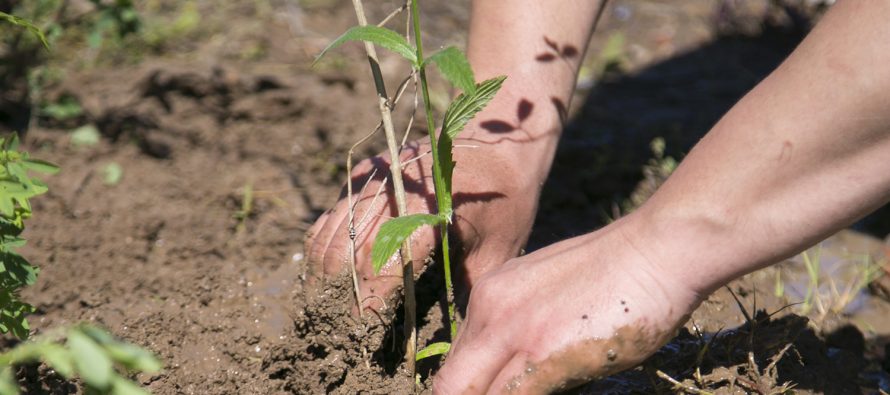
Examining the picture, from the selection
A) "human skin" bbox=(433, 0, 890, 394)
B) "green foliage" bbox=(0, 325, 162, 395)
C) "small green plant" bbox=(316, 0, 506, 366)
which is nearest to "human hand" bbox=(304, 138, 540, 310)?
"small green plant" bbox=(316, 0, 506, 366)

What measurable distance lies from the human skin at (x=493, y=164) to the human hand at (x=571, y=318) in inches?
11.2

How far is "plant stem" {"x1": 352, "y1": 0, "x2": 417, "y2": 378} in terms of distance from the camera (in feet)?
5.52

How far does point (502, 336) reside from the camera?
62.1 inches

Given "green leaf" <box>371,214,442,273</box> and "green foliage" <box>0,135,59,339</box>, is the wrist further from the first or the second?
"green foliage" <box>0,135,59,339</box>

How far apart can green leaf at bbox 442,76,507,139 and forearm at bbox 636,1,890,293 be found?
387mm

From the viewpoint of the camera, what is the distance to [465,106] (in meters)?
1.67

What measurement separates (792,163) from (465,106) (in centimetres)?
59

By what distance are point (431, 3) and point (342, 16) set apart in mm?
495

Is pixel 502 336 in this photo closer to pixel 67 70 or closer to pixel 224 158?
pixel 224 158

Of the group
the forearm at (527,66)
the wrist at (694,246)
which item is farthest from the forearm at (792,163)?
the forearm at (527,66)

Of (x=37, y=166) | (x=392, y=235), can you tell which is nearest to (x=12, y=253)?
(x=37, y=166)

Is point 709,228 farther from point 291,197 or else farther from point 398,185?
point 291,197

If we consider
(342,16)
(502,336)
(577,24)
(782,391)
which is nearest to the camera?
(502,336)

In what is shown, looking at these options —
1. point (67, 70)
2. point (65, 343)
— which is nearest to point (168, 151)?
point (67, 70)
